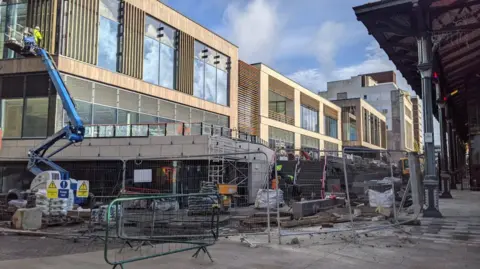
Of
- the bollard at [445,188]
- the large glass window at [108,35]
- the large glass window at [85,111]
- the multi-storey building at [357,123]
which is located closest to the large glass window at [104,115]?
the large glass window at [85,111]

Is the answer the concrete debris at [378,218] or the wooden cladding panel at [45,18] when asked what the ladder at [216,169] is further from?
the wooden cladding panel at [45,18]

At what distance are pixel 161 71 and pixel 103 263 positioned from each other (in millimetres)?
25554

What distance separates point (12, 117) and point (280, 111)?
99.4ft

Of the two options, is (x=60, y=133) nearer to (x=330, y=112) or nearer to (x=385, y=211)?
(x=385, y=211)

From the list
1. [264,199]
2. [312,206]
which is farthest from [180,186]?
[312,206]

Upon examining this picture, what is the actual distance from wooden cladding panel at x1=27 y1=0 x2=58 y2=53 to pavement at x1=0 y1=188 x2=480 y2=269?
17336 millimetres

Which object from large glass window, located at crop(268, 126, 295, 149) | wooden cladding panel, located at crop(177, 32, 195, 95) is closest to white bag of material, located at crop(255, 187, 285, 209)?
wooden cladding panel, located at crop(177, 32, 195, 95)

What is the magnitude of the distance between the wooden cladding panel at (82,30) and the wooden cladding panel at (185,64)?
802 cm

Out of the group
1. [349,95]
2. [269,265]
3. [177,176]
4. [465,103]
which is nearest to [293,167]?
[177,176]

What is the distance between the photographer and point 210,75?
36.3 meters

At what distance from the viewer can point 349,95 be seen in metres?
106

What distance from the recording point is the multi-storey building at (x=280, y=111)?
4162cm

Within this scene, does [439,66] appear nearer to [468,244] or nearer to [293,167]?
[293,167]

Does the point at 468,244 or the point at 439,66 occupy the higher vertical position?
the point at 439,66
